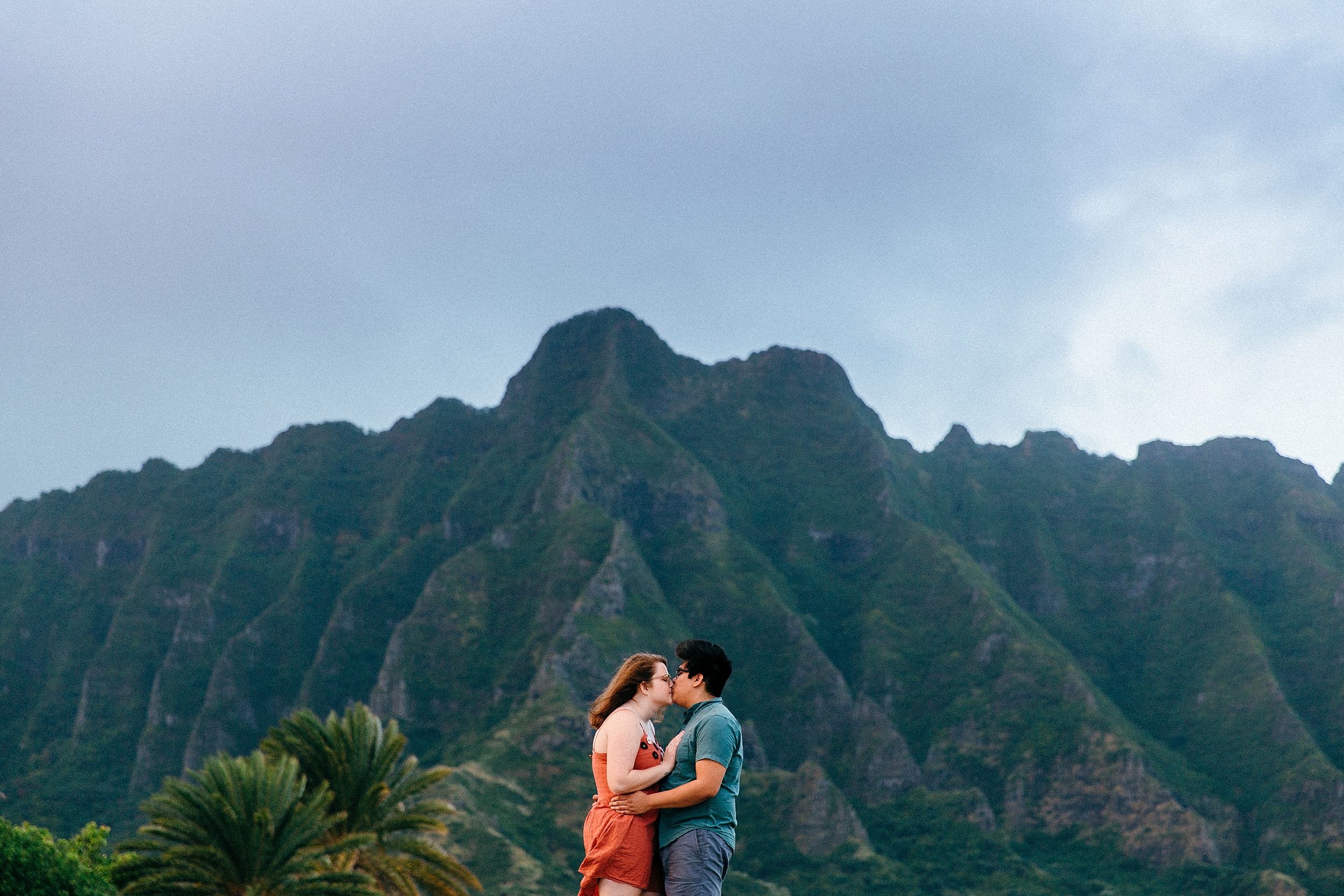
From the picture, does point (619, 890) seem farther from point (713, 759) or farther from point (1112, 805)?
point (1112, 805)

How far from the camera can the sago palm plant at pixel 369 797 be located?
36.5 metres

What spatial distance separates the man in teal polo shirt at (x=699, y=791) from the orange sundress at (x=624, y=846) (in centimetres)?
10

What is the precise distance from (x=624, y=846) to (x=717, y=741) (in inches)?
52.5

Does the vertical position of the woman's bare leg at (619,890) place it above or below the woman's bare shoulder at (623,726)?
below

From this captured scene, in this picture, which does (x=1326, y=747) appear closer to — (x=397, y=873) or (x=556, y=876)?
(x=556, y=876)

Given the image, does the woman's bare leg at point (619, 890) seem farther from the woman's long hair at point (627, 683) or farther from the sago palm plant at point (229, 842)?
the sago palm plant at point (229, 842)

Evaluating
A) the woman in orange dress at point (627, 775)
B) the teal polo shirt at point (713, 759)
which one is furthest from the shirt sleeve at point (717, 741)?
the woman in orange dress at point (627, 775)

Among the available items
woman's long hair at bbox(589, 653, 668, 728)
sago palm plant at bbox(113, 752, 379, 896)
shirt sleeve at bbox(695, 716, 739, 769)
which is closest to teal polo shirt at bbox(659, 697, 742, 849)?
shirt sleeve at bbox(695, 716, 739, 769)

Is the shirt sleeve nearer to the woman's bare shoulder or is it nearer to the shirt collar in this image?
the shirt collar

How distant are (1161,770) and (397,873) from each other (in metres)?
176

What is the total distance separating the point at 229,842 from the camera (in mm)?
31953

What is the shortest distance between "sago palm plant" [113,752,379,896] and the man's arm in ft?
81.7

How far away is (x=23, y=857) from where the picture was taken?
2836cm

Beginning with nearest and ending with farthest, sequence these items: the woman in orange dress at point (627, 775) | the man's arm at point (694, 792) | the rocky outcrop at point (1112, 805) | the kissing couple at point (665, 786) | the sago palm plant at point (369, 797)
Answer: the man's arm at point (694, 792) < the kissing couple at point (665, 786) < the woman in orange dress at point (627, 775) < the sago palm plant at point (369, 797) < the rocky outcrop at point (1112, 805)
